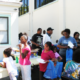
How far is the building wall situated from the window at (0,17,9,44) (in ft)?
11.2

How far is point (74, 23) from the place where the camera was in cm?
676

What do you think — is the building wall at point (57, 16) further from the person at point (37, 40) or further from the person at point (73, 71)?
the person at point (73, 71)

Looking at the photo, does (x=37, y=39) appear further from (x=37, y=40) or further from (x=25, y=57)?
(x=25, y=57)

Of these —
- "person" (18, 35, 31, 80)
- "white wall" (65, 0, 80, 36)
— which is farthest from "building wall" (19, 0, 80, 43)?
"person" (18, 35, 31, 80)

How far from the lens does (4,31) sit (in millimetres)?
5465

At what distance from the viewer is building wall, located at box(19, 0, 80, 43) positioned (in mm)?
6754

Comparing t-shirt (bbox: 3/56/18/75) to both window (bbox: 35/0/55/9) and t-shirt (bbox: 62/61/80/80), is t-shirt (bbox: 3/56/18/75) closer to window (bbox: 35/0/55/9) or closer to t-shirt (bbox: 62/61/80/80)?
t-shirt (bbox: 62/61/80/80)

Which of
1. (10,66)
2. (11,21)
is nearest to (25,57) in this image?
(10,66)

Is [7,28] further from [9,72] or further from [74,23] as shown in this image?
[74,23]

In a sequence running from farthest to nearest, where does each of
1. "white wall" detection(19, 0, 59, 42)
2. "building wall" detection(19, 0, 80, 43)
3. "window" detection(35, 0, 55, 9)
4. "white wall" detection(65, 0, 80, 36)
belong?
"window" detection(35, 0, 55, 9), "white wall" detection(19, 0, 59, 42), "building wall" detection(19, 0, 80, 43), "white wall" detection(65, 0, 80, 36)

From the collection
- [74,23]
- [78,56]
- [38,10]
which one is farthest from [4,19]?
[38,10]

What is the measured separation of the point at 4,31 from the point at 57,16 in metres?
3.83

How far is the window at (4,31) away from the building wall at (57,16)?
3.41 metres

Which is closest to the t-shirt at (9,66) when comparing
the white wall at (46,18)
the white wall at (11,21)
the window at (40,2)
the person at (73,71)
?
the person at (73,71)
